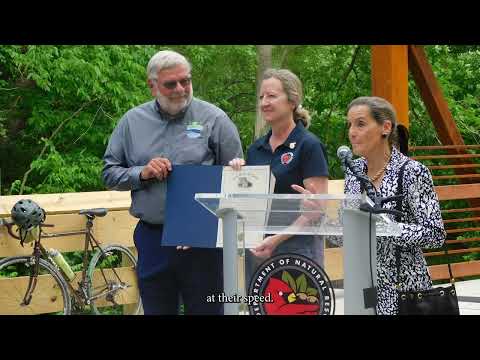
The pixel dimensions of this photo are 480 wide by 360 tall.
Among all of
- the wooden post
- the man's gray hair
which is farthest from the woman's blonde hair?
the wooden post

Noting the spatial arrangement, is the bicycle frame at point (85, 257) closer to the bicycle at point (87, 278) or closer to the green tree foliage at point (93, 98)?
the bicycle at point (87, 278)

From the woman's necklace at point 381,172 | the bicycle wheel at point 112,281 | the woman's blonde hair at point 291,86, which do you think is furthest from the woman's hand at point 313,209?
the bicycle wheel at point 112,281

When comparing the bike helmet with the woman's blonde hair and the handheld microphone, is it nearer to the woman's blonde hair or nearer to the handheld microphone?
the woman's blonde hair

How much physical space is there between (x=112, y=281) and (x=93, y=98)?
28.5 ft

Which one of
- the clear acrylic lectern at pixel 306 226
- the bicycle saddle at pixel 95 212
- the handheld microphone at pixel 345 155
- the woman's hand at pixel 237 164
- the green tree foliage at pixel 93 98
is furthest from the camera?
the green tree foliage at pixel 93 98

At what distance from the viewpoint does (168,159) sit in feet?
13.7

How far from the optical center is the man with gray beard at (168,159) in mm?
4160

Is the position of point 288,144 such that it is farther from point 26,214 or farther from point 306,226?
point 26,214

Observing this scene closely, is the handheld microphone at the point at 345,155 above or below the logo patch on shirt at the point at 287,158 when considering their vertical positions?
below

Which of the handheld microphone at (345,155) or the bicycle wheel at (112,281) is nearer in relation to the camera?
the handheld microphone at (345,155)

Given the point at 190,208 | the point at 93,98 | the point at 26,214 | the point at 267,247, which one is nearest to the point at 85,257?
the point at 26,214

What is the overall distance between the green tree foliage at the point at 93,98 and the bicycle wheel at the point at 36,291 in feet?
25.2
